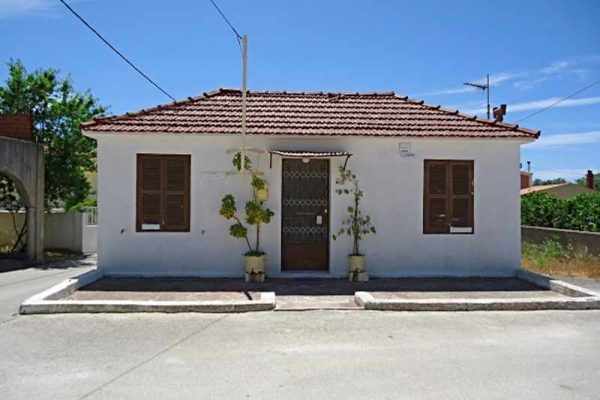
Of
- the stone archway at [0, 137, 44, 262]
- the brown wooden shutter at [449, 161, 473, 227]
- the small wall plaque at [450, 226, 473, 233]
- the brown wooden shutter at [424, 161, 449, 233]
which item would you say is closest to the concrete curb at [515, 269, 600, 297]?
the small wall plaque at [450, 226, 473, 233]

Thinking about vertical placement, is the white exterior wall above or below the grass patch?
above

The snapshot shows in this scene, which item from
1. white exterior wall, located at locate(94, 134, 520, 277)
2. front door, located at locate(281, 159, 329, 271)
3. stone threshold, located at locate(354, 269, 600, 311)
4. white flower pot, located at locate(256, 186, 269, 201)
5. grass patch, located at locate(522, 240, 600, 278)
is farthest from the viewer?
grass patch, located at locate(522, 240, 600, 278)

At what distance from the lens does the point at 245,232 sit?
10375 millimetres

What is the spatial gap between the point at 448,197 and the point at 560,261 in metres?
5.24

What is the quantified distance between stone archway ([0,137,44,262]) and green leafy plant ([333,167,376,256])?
32.9ft

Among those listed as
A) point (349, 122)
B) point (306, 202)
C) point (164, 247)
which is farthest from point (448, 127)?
point (164, 247)

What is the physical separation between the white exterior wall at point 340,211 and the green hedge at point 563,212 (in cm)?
854

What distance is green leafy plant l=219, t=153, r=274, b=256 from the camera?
10289mm

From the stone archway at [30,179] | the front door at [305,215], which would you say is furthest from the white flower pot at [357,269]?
the stone archway at [30,179]

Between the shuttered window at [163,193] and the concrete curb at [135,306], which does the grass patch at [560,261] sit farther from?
the shuttered window at [163,193]

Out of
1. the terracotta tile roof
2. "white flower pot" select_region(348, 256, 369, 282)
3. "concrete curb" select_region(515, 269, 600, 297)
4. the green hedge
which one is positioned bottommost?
"concrete curb" select_region(515, 269, 600, 297)

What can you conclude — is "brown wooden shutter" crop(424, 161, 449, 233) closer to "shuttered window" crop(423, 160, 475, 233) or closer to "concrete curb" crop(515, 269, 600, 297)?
"shuttered window" crop(423, 160, 475, 233)

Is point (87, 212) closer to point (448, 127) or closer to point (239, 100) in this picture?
point (239, 100)

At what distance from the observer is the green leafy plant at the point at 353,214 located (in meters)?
10.8
